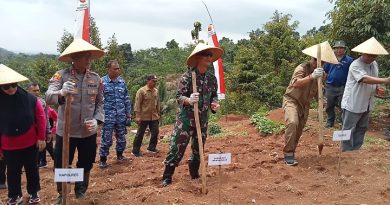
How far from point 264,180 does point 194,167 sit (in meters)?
0.92

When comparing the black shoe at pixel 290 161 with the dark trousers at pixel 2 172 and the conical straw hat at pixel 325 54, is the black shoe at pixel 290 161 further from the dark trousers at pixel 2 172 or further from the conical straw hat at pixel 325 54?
the dark trousers at pixel 2 172

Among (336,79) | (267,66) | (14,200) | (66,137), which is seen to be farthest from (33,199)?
(267,66)

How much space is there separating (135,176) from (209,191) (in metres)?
1.67

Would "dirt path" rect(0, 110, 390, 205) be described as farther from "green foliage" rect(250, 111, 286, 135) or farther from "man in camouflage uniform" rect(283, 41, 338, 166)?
"green foliage" rect(250, 111, 286, 135)

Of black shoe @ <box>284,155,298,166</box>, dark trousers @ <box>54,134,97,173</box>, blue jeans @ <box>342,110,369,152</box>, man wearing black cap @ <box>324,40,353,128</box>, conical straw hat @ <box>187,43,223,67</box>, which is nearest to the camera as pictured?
dark trousers @ <box>54,134,97,173</box>

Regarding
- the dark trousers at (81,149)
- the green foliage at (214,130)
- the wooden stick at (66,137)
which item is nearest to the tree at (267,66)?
the green foliage at (214,130)

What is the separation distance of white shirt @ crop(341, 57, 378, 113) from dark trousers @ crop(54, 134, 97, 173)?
147 inches

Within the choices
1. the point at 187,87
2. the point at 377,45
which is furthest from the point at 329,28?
the point at 187,87

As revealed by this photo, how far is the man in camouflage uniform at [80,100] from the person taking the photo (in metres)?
4.19

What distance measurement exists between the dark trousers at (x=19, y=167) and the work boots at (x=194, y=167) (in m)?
1.88

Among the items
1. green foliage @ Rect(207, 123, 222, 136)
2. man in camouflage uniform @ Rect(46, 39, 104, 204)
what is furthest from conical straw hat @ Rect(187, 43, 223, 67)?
green foliage @ Rect(207, 123, 222, 136)

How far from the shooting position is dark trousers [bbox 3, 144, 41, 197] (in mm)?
4477

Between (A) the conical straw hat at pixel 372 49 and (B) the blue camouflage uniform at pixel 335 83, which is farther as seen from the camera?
(B) the blue camouflage uniform at pixel 335 83

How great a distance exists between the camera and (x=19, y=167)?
4543 millimetres
